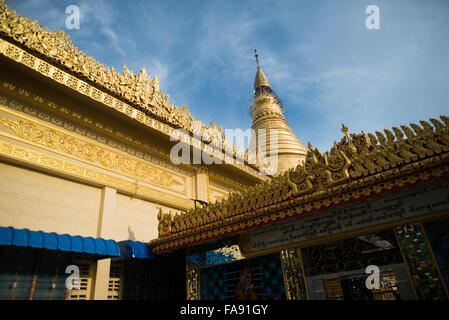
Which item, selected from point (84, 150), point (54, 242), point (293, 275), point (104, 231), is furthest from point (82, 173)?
point (293, 275)

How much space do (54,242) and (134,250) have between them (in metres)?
1.46

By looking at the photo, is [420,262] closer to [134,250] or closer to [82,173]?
[134,250]

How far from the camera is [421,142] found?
351 cm

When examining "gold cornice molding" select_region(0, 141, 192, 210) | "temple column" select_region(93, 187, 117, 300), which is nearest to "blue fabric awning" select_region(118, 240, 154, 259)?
"temple column" select_region(93, 187, 117, 300)

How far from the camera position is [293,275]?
165 inches

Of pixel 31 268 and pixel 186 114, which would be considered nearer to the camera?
pixel 31 268

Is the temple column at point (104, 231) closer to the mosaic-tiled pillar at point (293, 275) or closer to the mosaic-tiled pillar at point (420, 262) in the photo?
the mosaic-tiled pillar at point (293, 275)

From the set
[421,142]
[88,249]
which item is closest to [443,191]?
[421,142]

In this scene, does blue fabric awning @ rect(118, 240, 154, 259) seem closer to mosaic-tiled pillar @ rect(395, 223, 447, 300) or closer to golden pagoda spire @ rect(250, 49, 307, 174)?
mosaic-tiled pillar @ rect(395, 223, 447, 300)

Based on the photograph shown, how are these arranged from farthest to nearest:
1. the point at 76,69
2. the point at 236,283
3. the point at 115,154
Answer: the point at 115,154 → the point at 76,69 → the point at 236,283

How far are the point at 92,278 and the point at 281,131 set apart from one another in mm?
12918

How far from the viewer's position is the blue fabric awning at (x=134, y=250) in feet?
18.5
